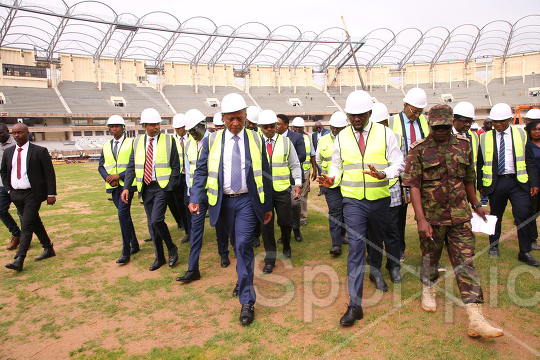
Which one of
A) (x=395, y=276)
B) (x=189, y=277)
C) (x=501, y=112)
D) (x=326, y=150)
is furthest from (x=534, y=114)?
(x=189, y=277)

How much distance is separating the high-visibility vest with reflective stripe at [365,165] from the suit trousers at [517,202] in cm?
217

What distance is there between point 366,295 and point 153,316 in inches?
89.8

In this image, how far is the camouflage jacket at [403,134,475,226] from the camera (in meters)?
3.17

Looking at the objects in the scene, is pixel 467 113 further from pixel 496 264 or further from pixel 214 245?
pixel 214 245

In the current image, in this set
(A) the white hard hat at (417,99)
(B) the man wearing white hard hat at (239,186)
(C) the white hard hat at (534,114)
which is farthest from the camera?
(C) the white hard hat at (534,114)

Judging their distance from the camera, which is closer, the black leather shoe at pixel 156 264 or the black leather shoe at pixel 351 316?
the black leather shoe at pixel 351 316

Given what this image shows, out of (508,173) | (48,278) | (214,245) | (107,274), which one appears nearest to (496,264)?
(508,173)

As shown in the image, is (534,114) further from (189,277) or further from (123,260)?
(123,260)

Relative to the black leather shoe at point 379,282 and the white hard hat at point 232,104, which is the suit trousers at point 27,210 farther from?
the black leather shoe at point 379,282

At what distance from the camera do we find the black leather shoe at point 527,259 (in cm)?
436

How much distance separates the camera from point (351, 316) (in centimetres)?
320

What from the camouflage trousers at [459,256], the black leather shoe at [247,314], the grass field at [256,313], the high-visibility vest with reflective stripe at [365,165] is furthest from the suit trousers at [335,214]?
the black leather shoe at [247,314]

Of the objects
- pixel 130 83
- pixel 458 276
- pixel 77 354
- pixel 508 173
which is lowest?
pixel 77 354

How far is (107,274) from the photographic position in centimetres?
484
